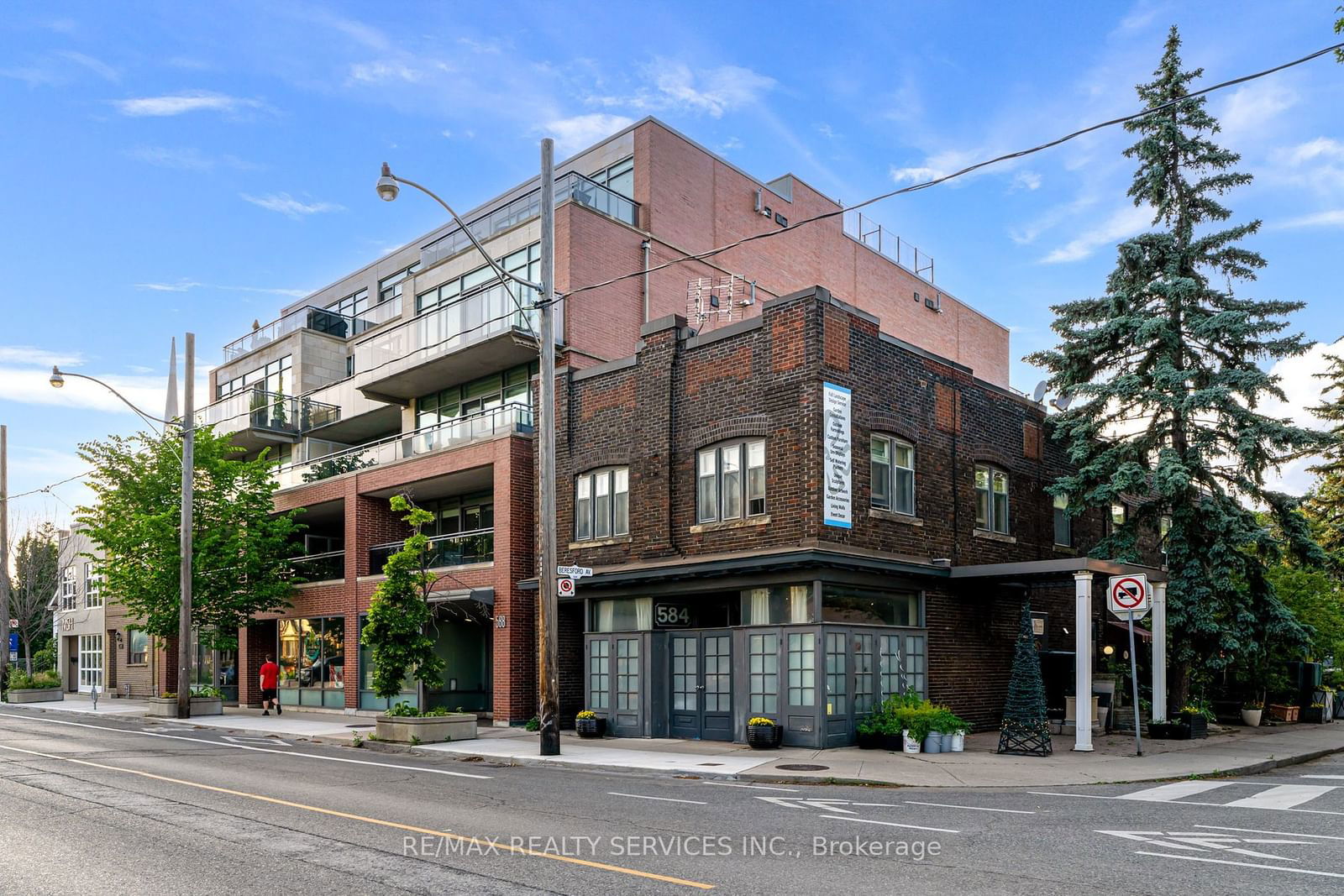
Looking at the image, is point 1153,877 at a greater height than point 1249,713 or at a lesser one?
greater

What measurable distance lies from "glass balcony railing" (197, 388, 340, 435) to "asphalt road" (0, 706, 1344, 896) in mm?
23174

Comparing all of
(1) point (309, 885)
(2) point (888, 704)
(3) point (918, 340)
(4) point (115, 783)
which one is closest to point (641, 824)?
(1) point (309, 885)

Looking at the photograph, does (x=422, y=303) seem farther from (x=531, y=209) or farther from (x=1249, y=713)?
(x=1249, y=713)

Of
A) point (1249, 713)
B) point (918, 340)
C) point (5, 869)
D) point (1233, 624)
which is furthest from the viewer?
point (918, 340)

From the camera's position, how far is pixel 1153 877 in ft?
27.9

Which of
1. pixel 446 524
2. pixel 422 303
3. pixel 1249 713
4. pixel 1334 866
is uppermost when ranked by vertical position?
pixel 422 303

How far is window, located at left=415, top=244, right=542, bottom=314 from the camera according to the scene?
2872 centimetres

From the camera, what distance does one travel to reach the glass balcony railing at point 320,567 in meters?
33.5

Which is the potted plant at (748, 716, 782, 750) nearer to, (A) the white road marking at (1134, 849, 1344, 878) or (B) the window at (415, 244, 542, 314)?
(A) the white road marking at (1134, 849, 1344, 878)

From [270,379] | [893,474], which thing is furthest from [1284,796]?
[270,379]

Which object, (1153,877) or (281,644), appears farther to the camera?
(281,644)

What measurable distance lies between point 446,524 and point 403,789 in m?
19.1

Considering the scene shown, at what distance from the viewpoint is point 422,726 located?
855 inches

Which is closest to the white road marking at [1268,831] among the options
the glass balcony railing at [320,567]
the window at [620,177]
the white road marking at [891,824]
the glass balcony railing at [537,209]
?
the white road marking at [891,824]
